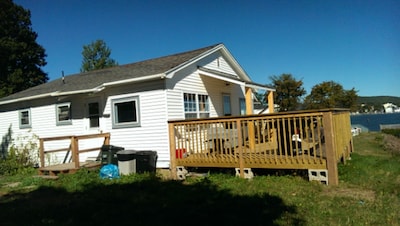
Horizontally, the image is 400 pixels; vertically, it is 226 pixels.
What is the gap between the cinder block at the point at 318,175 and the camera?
A: 626 cm

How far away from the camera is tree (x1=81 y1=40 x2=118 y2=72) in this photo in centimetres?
4538

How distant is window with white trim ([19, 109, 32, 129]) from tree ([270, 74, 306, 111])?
24.9 meters

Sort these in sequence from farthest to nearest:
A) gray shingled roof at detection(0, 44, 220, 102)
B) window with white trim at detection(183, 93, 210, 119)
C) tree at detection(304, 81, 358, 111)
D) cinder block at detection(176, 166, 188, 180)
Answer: tree at detection(304, 81, 358, 111) → window with white trim at detection(183, 93, 210, 119) → gray shingled roof at detection(0, 44, 220, 102) → cinder block at detection(176, 166, 188, 180)

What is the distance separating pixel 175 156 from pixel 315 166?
147 inches

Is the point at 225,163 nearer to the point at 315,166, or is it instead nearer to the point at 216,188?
the point at 216,188

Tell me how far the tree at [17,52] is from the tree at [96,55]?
12.8 m

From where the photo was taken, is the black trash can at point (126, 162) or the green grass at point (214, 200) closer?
the green grass at point (214, 200)

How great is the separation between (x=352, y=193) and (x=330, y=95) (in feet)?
110

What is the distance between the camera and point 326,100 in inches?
1388

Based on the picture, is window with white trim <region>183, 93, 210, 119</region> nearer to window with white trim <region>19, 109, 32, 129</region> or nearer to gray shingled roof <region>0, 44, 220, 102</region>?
gray shingled roof <region>0, 44, 220, 102</region>

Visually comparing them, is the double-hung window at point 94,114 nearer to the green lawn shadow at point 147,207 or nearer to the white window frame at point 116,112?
the white window frame at point 116,112

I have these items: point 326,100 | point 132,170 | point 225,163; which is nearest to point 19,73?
point 132,170

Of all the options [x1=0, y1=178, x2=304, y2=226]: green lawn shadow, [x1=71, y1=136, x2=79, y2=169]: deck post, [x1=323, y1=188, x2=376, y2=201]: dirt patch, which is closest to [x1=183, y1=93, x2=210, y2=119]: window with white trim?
[x1=71, y1=136, x2=79, y2=169]: deck post

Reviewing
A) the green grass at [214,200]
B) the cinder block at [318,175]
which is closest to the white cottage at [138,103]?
the green grass at [214,200]
